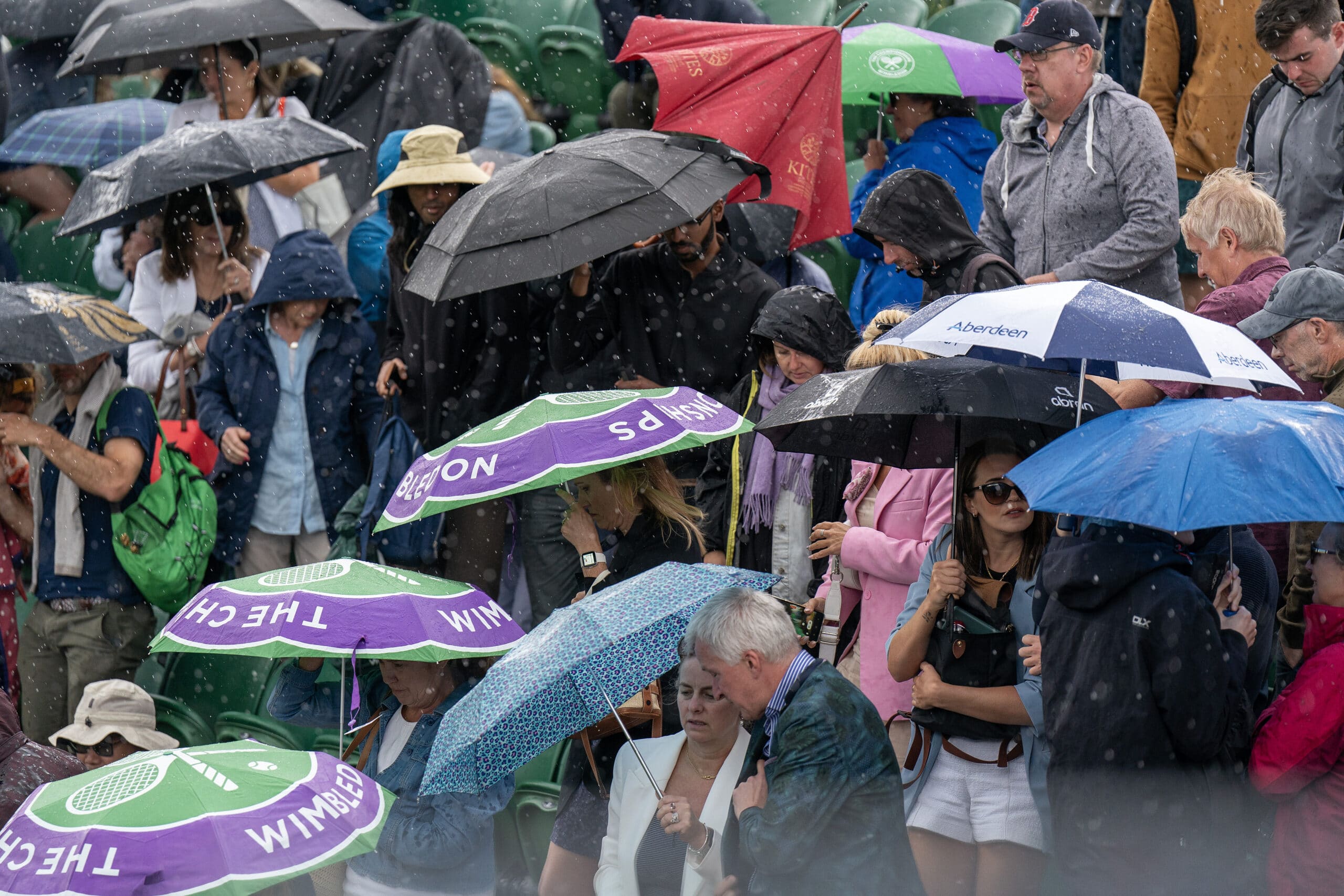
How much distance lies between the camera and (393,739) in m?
5.52

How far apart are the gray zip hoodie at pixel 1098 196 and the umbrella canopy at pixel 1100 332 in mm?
1619

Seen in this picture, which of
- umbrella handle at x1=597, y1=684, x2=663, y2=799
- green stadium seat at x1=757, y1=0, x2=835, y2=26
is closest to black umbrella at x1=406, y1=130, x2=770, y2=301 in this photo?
umbrella handle at x1=597, y1=684, x2=663, y2=799

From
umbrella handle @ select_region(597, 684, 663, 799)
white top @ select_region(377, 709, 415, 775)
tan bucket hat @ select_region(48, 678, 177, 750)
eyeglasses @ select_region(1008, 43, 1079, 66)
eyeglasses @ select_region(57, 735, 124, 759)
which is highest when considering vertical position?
eyeglasses @ select_region(1008, 43, 1079, 66)

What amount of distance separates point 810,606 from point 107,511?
138 inches

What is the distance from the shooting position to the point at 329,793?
4.14m

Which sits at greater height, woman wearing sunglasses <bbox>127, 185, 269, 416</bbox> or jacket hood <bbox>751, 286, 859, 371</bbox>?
jacket hood <bbox>751, 286, 859, 371</bbox>

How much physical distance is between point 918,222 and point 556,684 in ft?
8.54

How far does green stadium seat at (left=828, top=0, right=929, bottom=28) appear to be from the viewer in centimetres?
1040

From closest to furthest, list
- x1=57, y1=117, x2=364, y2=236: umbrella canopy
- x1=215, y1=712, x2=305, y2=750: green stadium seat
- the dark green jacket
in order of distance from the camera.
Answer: the dark green jacket → x1=215, y1=712, x2=305, y2=750: green stadium seat → x1=57, y1=117, x2=364, y2=236: umbrella canopy

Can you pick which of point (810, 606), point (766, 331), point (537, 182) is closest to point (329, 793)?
point (810, 606)

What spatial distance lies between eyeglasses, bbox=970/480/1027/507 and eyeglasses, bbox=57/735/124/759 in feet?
12.6

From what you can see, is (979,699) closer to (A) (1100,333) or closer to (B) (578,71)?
(A) (1100,333)

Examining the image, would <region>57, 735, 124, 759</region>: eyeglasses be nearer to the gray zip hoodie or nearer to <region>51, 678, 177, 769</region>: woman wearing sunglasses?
<region>51, 678, 177, 769</region>: woman wearing sunglasses

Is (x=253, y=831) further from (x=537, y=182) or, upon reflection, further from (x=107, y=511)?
(x=107, y=511)
